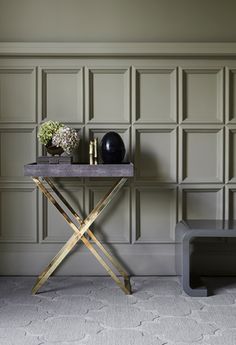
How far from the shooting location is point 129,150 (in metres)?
4.09

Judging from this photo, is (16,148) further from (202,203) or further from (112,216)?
(202,203)

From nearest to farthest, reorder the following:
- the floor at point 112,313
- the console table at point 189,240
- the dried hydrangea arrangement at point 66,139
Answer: the floor at point 112,313
the console table at point 189,240
the dried hydrangea arrangement at point 66,139

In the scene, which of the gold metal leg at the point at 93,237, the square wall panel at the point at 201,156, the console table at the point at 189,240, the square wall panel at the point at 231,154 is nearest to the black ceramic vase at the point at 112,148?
the gold metal leg at the point at 93,237

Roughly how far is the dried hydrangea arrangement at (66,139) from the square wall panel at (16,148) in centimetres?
44

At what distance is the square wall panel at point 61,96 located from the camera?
13.4ft

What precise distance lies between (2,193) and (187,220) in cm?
149

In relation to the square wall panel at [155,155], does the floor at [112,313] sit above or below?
below

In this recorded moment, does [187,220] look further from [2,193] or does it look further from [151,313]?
[2,193]

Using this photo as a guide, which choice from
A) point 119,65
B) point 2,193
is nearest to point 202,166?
point 119,65

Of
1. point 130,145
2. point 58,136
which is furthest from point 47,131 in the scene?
point 130,145

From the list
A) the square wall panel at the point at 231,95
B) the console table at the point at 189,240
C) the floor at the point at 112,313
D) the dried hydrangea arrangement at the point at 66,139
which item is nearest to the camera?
the floor at the point at 112,313

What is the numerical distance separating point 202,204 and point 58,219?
3.80 feet

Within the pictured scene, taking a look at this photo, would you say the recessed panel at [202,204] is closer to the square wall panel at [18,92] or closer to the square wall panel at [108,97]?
the square wall panel at [108,97]

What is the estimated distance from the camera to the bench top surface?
3.56m
